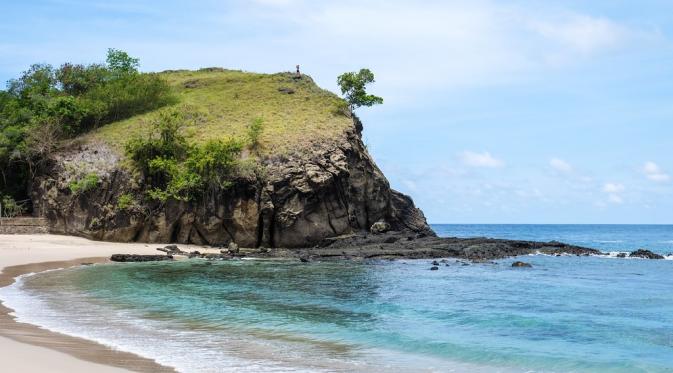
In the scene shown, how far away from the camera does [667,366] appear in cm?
1412

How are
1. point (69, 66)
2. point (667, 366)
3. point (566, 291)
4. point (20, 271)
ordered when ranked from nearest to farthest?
1. point (667, 366)
2. point (566, 291)
3. point (20, 271)
4. point (69, 66)

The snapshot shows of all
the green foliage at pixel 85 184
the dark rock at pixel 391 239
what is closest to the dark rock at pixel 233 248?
the dark rock at pixel 391 239

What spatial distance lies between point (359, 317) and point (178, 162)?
37.9 meters

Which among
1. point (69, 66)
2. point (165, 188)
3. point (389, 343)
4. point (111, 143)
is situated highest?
point (69, 66)

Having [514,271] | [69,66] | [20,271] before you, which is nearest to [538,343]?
[514,271]

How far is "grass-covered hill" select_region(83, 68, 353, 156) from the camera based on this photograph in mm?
57625

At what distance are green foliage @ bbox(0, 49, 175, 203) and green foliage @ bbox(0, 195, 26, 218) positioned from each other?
320 centimetres

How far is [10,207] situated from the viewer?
54406 mm

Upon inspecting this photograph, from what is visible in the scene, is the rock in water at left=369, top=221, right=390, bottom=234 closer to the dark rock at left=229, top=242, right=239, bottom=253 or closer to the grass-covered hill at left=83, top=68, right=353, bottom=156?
the grass-covered hill at left=83, top=68, right=353, bottom=156

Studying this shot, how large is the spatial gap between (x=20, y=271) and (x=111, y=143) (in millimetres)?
28803

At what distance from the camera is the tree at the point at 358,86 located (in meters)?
66.6

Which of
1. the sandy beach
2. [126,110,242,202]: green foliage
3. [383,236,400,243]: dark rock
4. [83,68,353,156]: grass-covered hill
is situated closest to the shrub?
[83,68,353,156]: grass-covered hill

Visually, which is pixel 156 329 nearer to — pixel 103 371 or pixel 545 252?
pixel 103 371

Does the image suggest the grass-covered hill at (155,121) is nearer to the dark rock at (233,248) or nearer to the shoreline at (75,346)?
the dark rock at (233,248)
